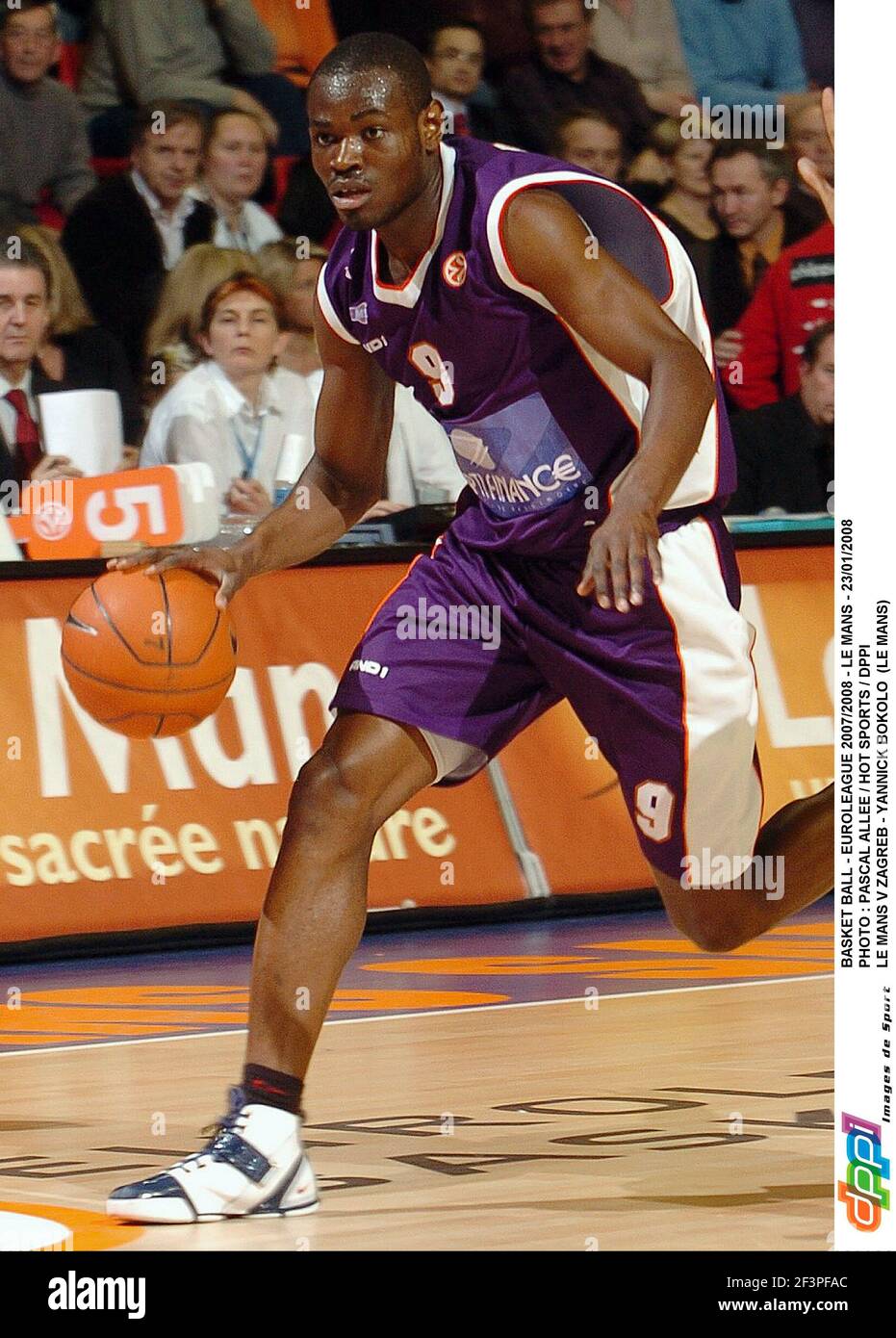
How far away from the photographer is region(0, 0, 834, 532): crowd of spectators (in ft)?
31.4

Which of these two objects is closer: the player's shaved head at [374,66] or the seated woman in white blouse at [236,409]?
the player's shaved head at [374,66]

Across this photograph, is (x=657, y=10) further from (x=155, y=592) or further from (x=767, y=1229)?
(x=767, y=1229)

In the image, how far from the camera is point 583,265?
4.52 meters

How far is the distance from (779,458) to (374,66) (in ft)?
21.2

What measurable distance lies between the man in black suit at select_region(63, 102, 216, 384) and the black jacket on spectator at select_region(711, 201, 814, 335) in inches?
103

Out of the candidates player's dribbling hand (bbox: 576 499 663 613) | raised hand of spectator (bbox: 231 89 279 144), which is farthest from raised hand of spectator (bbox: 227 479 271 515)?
player's dribbling hand (bbox: 576 499 663 613)

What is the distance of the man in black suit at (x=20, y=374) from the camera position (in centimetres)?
911

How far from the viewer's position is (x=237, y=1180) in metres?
4.50

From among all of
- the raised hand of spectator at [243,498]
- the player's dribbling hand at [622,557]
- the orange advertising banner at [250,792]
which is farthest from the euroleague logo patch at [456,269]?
the raised hand of spectator at [243,498]

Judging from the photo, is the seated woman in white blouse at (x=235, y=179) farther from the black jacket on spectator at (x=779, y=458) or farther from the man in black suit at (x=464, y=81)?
the black jacket on spectator at (x=779, y=458)

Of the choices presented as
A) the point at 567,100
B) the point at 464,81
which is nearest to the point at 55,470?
the point at 464,81
